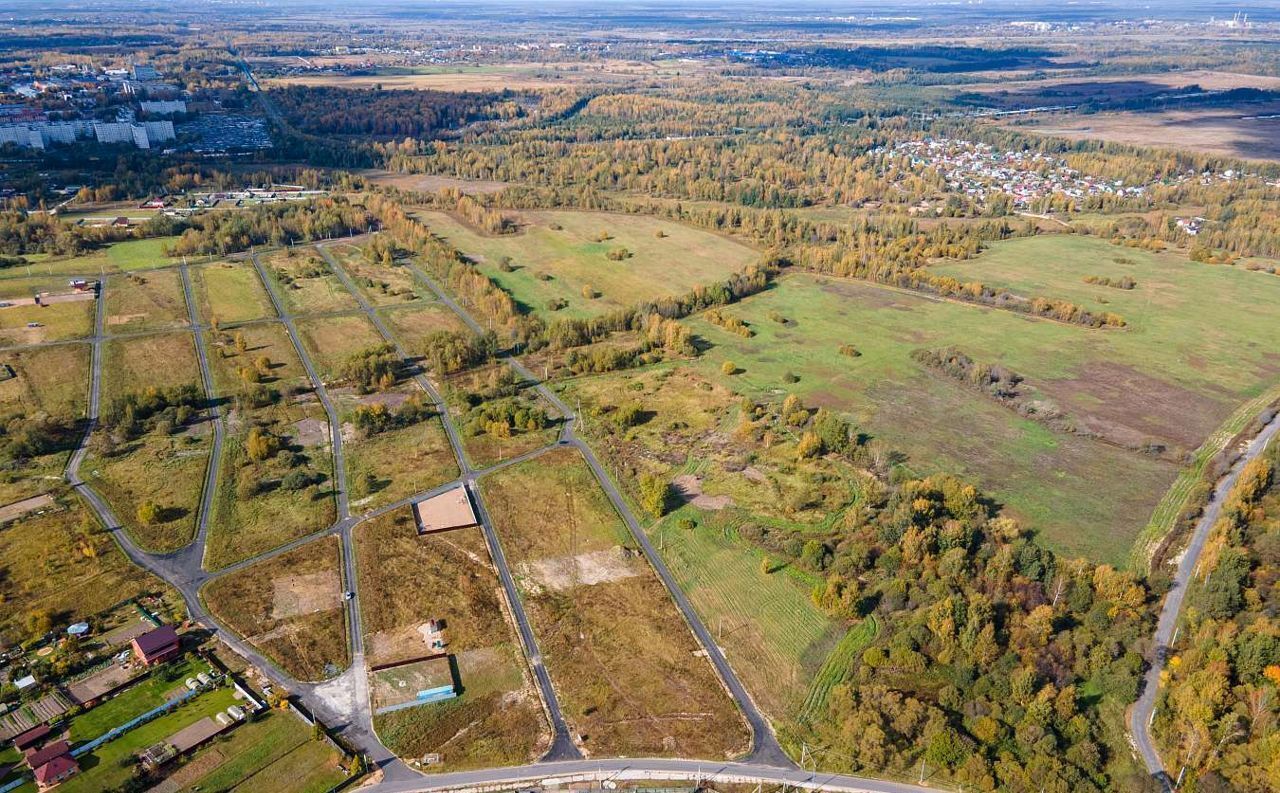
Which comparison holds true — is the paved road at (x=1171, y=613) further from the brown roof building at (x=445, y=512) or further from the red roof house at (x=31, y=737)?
the red roof house at (x=31, y=737)

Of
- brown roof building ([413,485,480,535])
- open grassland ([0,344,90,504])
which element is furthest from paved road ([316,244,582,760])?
open grassland ([0,344,90,504])

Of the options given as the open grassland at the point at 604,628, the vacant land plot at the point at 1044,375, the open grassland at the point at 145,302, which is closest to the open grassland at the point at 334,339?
the open grassland at the point at 145,302

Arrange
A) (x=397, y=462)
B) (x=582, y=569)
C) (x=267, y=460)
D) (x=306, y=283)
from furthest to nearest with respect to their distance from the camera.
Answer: (x=306, y=283) < (x=397, y=462) < (x=267, y=460) < (x=582, y=569)

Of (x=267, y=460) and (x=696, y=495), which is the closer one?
(x=696, y=495)

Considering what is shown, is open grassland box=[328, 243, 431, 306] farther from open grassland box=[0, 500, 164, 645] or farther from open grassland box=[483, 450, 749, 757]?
open grassland box=[0, 500, 164, 645]

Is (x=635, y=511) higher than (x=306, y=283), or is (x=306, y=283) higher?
(x=306, y=283)

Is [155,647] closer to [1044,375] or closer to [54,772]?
[54,772]

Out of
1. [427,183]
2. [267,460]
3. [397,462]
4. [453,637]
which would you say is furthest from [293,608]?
[427,183]
